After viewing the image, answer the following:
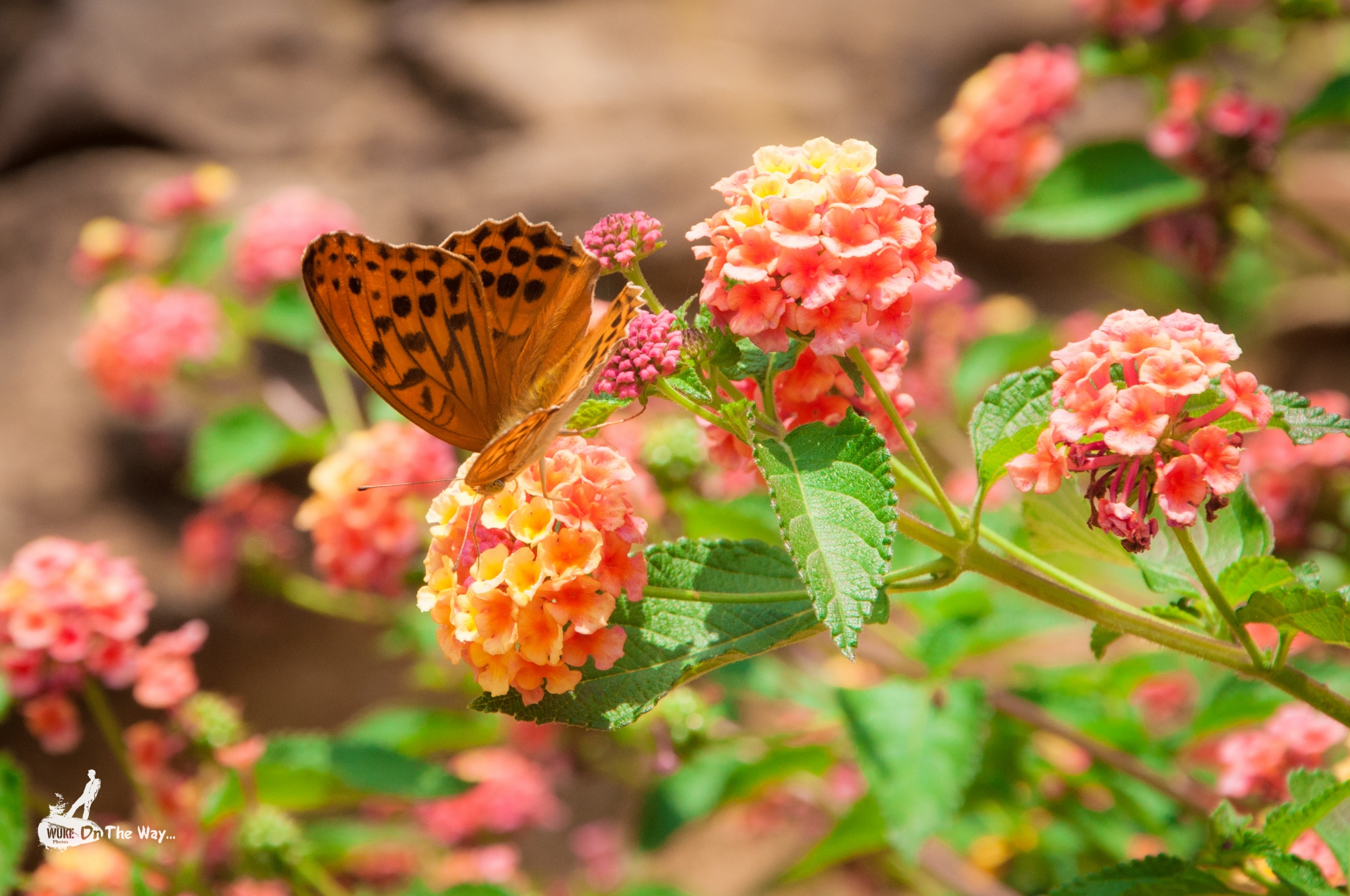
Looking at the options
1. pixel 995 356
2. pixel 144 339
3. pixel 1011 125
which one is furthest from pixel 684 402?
pixel 144 339

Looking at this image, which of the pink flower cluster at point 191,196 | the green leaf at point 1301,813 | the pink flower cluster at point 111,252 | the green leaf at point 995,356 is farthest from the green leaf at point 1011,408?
the pink flower cluster at point 111,252

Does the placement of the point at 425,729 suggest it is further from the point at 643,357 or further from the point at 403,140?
the point at 403,140

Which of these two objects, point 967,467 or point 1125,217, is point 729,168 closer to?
point 967,467

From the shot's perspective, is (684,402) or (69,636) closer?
(684,402)

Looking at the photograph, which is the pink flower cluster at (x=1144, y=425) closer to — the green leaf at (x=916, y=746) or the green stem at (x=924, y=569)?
the green stem at (x=924, y=569)

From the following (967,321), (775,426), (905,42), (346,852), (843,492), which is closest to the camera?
(843,492)

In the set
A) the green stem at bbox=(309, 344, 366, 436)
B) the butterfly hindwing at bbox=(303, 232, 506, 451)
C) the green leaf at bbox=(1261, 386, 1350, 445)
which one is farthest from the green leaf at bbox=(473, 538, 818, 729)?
the green stem at bbox=(309, 344, 366, 436)

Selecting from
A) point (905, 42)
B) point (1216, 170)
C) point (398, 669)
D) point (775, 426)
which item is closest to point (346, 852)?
point (398, 669)
